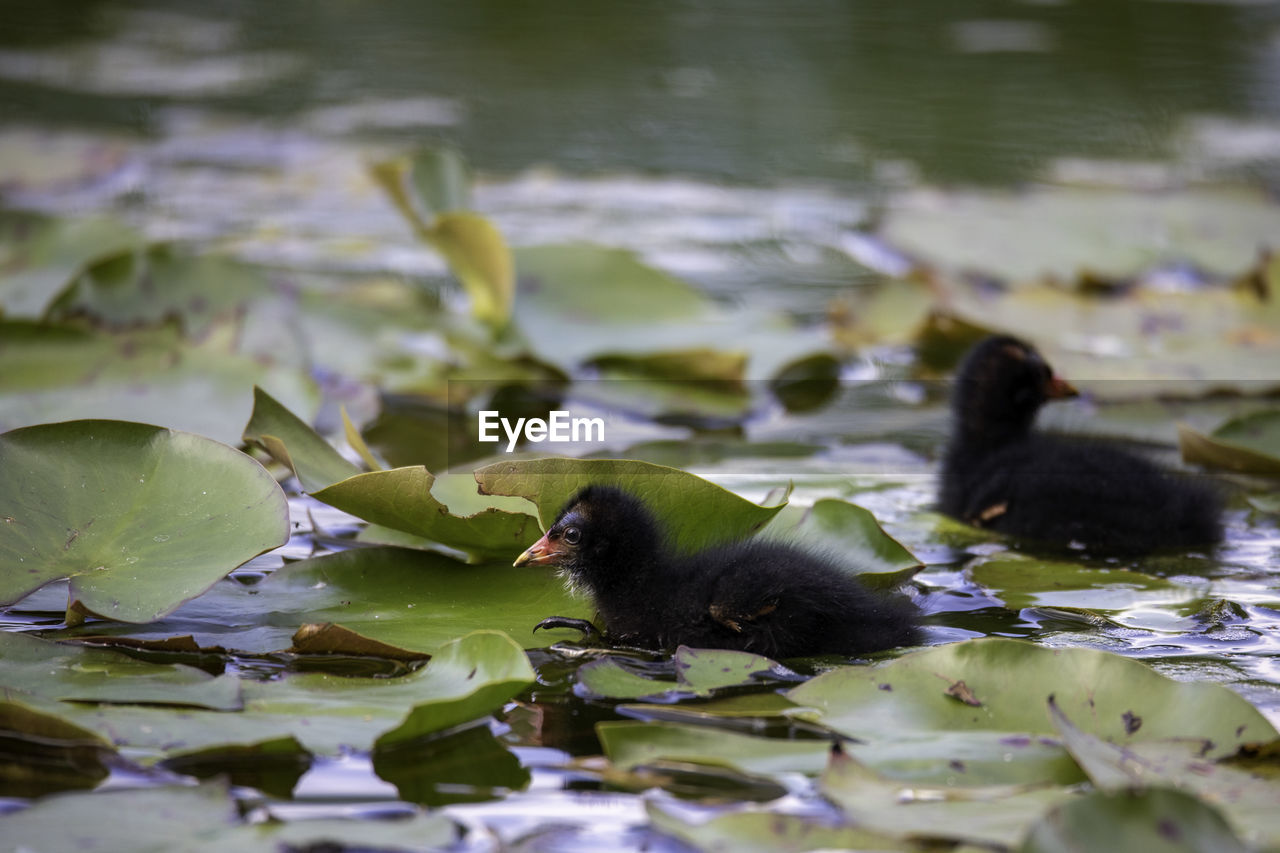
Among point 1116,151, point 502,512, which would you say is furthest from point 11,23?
point 502,512

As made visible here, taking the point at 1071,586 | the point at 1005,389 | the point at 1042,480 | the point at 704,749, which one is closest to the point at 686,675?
the point at 704,749

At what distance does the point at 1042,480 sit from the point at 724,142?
5.36 metres

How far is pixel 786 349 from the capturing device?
17.5ft

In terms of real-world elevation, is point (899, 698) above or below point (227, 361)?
below

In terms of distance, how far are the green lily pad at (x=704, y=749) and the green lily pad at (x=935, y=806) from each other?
0.34 ft

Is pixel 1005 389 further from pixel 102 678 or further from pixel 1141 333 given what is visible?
pixel 102 678

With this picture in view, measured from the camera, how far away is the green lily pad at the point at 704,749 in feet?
7.54

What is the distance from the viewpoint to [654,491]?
3.28 meters

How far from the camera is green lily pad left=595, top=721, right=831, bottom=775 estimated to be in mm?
2297

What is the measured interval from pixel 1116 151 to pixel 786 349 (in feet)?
15.9

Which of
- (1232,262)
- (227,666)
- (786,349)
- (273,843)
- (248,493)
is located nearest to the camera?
(273,843)

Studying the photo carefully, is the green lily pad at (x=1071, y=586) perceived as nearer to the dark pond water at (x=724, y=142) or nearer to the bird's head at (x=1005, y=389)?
the dark pond water at (x=724, y=142)

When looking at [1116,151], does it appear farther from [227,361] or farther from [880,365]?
[227,361]

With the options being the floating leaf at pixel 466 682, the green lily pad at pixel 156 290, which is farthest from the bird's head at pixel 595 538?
the green lily pad at pixel 156 290
